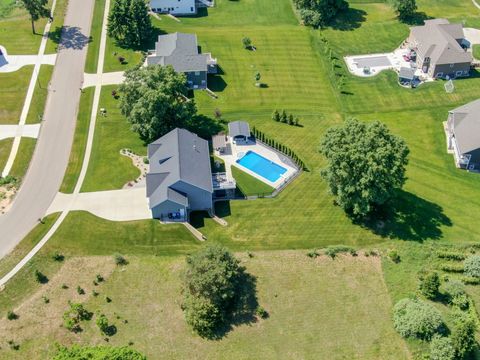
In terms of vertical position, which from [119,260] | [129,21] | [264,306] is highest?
[129,21]

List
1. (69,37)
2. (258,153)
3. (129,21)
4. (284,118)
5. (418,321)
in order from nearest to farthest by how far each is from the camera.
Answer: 1. (418,321)
2. (258,153)
3. (284,118)
4. (129,21)
5. (69,37)

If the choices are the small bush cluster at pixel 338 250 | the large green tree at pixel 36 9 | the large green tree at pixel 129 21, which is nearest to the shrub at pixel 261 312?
the small bush cluster at pixel 338 250

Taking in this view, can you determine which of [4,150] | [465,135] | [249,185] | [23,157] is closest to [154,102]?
[249,185]

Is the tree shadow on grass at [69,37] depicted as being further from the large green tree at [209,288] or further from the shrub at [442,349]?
the shrub at [442,349]

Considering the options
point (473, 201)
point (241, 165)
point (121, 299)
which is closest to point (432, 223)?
point (473, 201)

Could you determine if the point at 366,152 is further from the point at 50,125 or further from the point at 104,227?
the point at 50,125

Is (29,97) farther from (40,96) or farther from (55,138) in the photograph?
(55,138)
